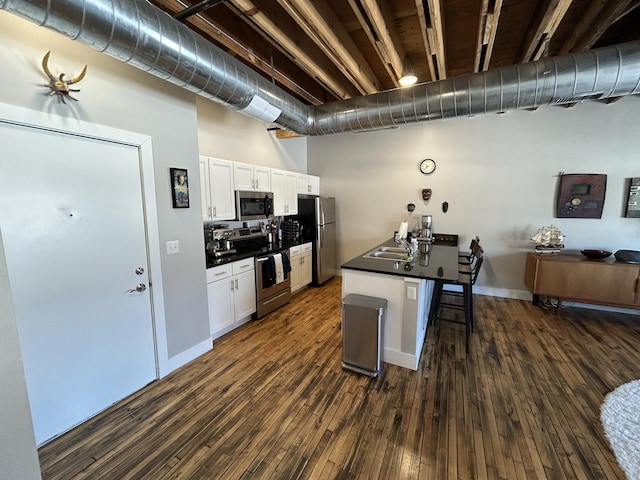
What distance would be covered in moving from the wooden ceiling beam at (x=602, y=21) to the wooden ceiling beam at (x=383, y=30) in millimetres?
1564

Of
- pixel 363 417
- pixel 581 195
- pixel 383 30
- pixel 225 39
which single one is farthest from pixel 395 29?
pixel 581 195

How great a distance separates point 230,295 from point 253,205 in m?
1.32

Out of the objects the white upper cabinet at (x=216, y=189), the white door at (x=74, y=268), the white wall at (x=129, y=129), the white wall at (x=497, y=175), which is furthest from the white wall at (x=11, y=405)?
the white wall at (x=497, y=175)

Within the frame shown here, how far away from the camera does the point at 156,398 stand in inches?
87.8

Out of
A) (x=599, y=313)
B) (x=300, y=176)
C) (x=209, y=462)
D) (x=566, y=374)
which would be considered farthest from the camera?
(x=300, y=176)

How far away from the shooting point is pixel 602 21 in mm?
2193

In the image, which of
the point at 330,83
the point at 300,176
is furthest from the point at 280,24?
the point at 300,176

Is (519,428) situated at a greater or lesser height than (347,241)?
lesser

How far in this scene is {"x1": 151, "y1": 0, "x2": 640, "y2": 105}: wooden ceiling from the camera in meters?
2.03

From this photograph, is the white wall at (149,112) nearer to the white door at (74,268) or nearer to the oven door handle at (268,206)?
Result: the white door at (74,268)

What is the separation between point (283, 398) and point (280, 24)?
122 inches

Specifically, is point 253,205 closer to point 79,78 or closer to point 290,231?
point 290,231

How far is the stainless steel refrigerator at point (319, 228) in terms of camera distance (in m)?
4.81

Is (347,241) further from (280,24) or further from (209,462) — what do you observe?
(209,462)
